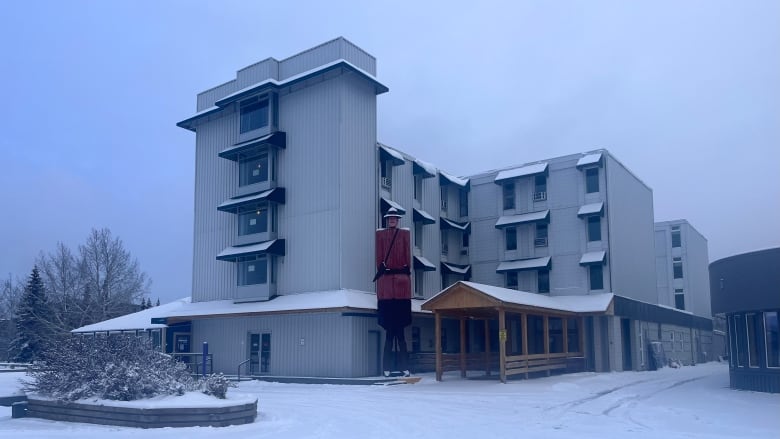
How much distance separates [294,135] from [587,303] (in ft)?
57.4

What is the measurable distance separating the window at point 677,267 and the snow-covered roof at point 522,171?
26694 mm

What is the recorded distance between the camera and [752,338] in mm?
23828

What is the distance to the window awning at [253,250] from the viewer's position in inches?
1367

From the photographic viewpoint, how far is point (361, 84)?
35.7m

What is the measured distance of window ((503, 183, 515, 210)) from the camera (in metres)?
43.9

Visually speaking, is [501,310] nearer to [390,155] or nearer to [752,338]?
[752,338]

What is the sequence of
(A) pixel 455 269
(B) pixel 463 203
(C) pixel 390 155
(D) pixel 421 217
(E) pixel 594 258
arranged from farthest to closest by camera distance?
(B) pixel 463 203
(A) pixel 455 269
(D) pixel 421 217
(E) pixel 594 258
(C) pixel 390 155

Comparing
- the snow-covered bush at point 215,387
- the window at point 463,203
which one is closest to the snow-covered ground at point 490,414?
the snow-covered bush at point 215,387

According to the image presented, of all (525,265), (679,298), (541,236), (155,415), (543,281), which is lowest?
(155,415)

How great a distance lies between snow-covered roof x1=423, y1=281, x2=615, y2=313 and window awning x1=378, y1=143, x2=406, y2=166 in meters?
9.00

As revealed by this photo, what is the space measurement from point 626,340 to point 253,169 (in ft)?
74.9

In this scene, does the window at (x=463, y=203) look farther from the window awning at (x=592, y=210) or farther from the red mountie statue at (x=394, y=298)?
the red mountie statue at (x=394, y=298)

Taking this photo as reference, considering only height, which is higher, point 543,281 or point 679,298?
point 543,281

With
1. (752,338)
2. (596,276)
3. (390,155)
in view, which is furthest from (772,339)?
(390,155)
